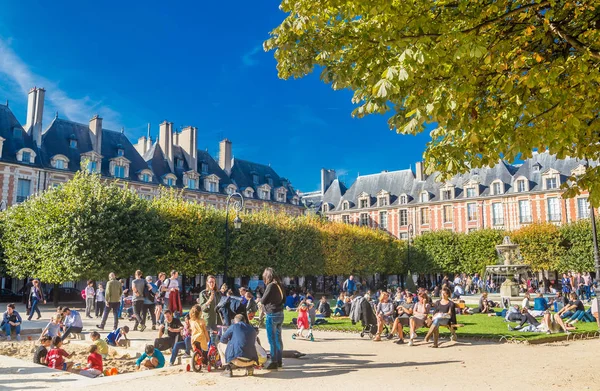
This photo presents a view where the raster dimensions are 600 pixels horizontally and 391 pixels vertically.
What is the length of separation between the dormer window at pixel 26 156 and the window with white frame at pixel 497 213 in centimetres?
3895

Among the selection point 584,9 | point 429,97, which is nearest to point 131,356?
point 429,97

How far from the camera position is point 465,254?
40125 millimetres

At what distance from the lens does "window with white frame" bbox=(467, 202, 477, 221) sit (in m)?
48.8

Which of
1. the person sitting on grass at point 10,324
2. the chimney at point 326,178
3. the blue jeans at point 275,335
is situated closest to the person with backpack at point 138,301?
the person sitting on grass at point 10,324

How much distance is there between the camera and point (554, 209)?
4434cm

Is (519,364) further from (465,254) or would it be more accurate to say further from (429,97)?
(465,254)

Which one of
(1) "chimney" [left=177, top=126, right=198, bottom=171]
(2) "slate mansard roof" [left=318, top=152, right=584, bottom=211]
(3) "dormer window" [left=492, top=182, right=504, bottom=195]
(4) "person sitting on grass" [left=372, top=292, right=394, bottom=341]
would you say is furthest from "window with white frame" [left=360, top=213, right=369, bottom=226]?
(4) "person sitting on grass" [left=372, top=292, right=394, bottom=341]

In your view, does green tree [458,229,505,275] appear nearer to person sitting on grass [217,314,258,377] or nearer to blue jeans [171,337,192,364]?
blue jeans [171,337,192,364]

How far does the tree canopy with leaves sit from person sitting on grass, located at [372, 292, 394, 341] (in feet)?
19.8

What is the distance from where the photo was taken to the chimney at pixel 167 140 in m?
45.3

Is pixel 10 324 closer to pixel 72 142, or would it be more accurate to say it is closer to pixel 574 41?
pixel 574 41

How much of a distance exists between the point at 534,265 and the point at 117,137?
113ft

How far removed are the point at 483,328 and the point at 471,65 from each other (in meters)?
9.63

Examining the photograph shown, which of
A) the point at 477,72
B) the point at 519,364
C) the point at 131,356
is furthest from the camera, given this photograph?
the point at 131,356
